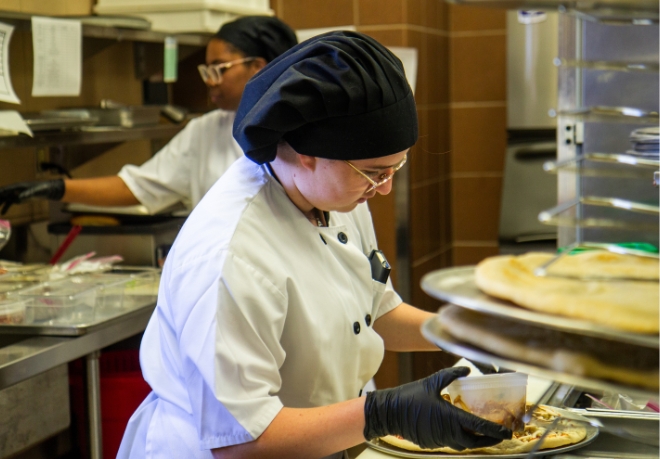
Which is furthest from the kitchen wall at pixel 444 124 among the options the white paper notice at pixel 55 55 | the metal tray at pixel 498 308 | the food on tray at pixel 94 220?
the metal tray at pixel 498 308

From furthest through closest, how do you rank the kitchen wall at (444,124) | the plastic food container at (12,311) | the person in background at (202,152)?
the kitchen wall at (444,124)
the person in background at (202,152)
the plastic food container at (12,311)

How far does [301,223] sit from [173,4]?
212cm

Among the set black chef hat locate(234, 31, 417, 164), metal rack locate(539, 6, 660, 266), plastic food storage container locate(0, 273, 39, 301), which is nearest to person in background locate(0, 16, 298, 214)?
plastic food storage container locate(0, 273, 39, 301)

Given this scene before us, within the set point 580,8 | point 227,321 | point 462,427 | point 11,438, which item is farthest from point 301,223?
point 11,438

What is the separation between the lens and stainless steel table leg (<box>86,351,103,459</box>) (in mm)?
2154

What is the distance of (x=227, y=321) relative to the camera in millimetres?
1257

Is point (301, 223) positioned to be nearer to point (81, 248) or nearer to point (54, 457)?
point (54, 457)

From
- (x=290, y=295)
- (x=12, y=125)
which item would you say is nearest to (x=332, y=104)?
(x=290, y=295)

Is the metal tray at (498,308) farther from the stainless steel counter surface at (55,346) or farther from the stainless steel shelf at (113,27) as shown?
the stainless steel shelf at (113,27)

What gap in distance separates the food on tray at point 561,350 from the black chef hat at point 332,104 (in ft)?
1.90

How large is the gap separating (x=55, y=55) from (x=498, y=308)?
2.35m

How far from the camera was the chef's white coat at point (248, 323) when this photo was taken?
1.26m

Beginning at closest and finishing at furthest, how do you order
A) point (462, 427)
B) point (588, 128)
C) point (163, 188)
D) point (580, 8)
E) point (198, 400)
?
point (580, 8) → point (462, 427) → point (198, 400) → point (588, 128) → point (163, 188)

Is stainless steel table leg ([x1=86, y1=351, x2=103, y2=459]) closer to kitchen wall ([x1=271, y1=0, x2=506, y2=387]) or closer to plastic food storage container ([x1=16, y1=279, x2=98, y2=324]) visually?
plastic food storage container ([x1=16, y1=279, x2=98, y2=324])
